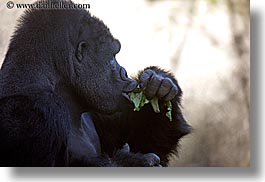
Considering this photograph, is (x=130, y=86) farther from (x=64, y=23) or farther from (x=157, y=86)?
(x=64, y=23)

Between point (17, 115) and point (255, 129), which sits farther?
point (255, 129)

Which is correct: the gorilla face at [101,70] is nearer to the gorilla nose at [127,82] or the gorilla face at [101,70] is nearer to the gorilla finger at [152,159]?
the gorilla nose at [127,82]

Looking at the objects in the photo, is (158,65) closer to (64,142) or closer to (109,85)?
(109,85)

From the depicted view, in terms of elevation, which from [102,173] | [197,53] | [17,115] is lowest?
[102,173]

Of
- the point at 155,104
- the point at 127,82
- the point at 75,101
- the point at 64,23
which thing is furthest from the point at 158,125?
the point at 64,23

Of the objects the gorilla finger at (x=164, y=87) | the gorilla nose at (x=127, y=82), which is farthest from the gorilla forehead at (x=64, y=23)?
the gorilla finger at (x=164, y=87)

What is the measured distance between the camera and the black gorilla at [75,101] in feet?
8.91

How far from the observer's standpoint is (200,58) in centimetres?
289

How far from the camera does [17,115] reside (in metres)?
2.70

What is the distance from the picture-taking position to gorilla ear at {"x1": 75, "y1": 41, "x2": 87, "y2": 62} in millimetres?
2830

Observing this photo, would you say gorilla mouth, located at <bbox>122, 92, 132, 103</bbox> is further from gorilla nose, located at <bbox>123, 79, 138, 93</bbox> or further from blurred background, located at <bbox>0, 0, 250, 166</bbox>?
blurred background, located at <bbox>0, 0, 250, 166</bbox>

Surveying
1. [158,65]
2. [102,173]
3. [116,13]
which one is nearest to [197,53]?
[158,65]

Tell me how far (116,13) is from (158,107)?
37 cm

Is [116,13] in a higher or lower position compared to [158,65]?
higher
